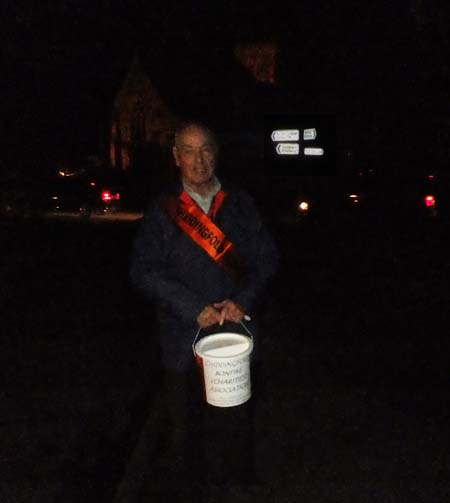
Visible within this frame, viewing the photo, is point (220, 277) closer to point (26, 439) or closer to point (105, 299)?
point (26, 439)

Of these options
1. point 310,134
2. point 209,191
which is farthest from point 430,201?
point 209,191

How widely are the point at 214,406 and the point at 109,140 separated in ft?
155

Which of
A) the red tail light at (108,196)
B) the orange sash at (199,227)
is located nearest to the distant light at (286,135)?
the red tail light at (108,196)

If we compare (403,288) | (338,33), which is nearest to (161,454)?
(403,288)

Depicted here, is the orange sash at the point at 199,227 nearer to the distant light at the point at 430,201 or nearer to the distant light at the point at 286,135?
the distant light at the point at 430,201

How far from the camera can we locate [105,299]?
417 inches

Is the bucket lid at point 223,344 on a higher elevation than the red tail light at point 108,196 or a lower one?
higher

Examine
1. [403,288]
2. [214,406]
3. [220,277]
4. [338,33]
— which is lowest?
[403,288]

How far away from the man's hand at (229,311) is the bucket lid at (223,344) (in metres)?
0.12

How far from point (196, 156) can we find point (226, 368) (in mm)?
976

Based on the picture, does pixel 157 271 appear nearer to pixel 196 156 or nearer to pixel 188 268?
pixel 188 268

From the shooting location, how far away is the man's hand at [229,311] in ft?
11.0

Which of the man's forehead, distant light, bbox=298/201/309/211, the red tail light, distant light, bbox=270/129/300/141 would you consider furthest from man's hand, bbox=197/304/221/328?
the red tail light

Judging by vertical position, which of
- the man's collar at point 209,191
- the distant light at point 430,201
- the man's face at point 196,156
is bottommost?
the distant light at point 430,201
